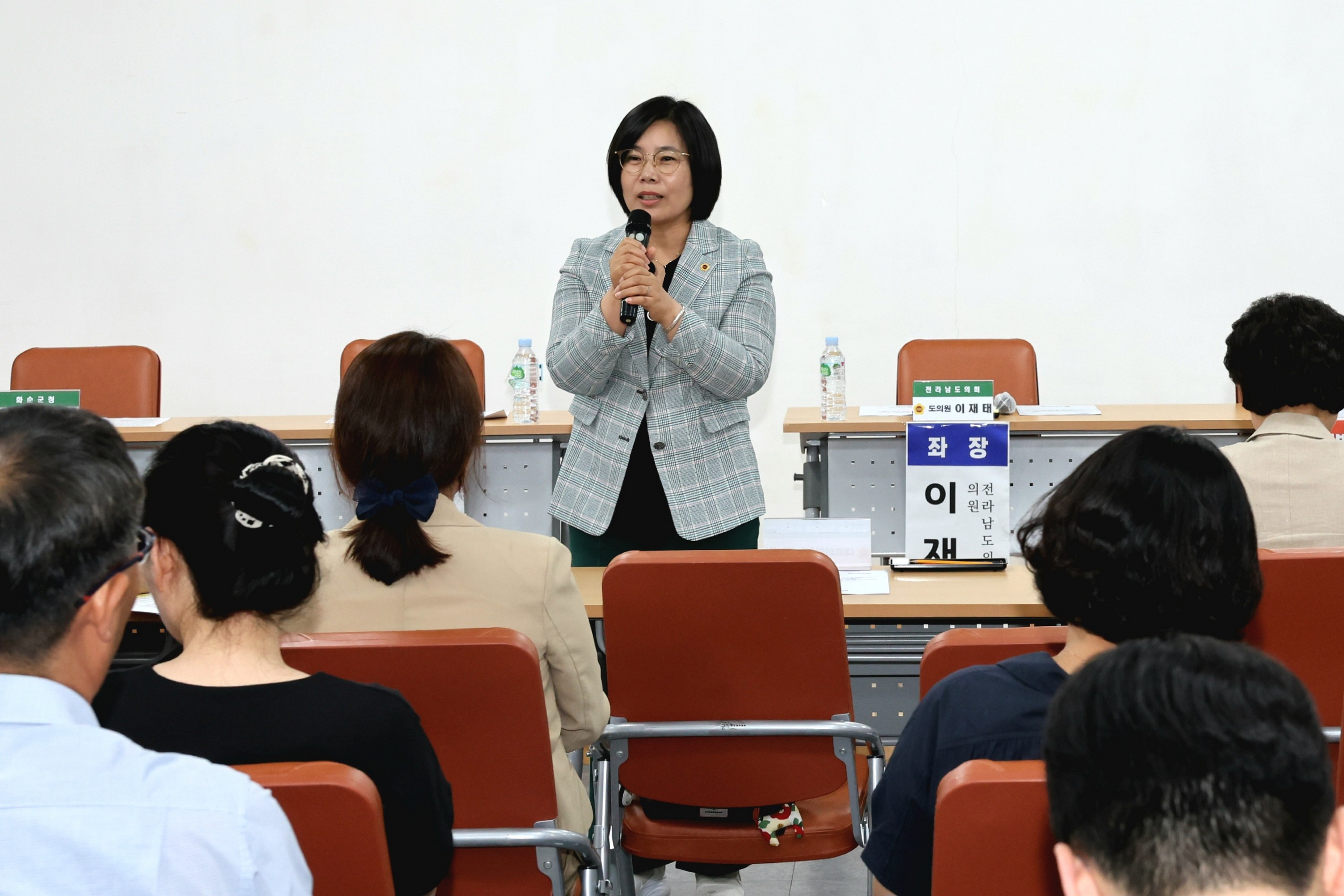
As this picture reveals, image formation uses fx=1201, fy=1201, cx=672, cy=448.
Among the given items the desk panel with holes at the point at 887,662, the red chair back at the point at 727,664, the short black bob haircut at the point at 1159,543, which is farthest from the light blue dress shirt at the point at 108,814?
the desk panel with holes at the point at 887,662

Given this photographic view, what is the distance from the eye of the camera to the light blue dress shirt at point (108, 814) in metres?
0.79

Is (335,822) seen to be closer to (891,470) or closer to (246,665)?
(246,665)

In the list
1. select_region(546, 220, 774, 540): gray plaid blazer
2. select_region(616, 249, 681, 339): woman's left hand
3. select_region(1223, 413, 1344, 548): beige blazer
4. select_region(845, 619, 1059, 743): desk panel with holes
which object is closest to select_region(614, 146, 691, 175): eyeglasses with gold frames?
select_region(546, 220, 774, 540): gray plaid blazer

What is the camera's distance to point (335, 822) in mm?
1053

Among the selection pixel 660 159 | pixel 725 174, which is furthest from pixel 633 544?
pixel 725 174

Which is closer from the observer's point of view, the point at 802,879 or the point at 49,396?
the point at 802,879

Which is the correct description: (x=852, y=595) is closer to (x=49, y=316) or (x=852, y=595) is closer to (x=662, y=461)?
(x=662, y=461)

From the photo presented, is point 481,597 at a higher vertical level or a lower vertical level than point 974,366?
lower

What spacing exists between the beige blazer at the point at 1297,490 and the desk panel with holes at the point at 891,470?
1135 millimetres

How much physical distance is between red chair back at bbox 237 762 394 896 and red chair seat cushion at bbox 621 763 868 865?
88cm

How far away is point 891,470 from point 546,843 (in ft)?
6.74

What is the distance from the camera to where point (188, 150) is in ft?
17.7

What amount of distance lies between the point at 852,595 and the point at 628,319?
0.73 m

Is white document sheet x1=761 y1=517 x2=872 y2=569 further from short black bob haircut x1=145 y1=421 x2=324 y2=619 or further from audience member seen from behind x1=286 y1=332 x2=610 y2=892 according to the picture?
short black bob haircut x1=145 y1=421 x2=324 y2=619
